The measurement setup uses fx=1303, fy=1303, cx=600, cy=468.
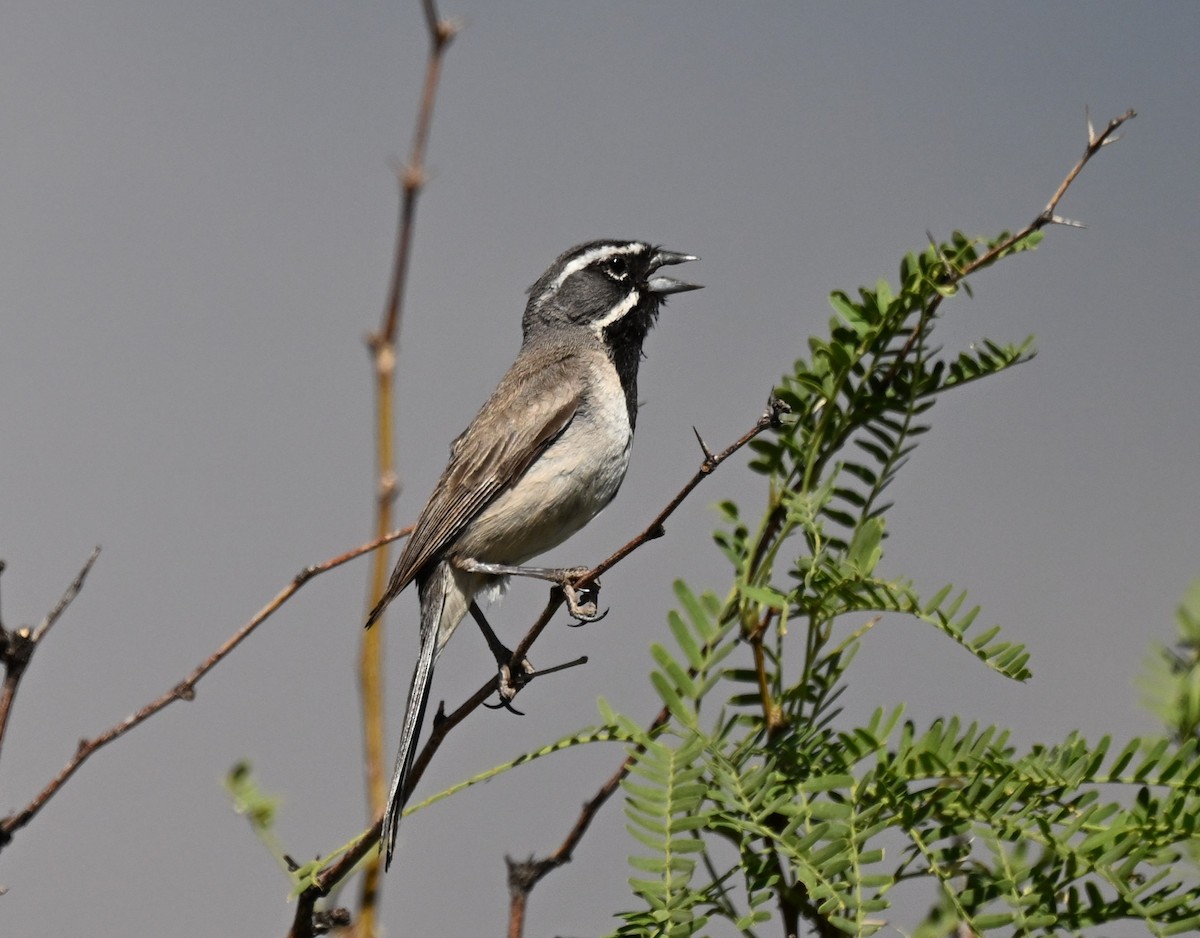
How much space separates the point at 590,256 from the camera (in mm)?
5375

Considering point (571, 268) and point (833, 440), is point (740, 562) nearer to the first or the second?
point (833, 440)

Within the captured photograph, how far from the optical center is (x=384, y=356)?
1.34 metres

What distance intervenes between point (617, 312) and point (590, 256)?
1.09 ft

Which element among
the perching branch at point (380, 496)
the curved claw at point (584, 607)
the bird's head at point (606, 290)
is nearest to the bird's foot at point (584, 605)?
the curved claw at point (584, 607)

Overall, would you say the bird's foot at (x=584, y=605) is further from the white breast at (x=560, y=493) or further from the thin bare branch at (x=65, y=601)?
the thin bare branch at (x=65, y=601)

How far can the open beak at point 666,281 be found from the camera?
16.2 ft

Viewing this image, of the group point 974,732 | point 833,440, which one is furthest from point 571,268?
point 974,732

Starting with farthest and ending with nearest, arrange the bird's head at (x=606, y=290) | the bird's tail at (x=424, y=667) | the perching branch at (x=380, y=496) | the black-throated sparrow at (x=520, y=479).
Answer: the bird's head at (x=606, y=290) → the black-throated sparrow at (x=520, y=479) → the bird's tail at (x=424, y=667) → the perching branch at (x=380, y=496)

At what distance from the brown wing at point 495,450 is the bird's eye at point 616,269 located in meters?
0.52

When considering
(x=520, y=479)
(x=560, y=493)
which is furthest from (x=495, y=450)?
(x=560, y=493)

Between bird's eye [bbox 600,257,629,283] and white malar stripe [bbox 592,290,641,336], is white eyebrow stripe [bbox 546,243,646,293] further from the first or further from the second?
white malar stripe [bbox 592,290,641,336]

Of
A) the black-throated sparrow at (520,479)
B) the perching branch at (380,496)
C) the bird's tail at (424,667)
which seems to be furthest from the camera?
the black-throated sparrow at (520,479)

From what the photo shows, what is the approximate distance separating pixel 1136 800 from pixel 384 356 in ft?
3.16

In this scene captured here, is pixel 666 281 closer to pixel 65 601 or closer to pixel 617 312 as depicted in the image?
pixel 617 312
